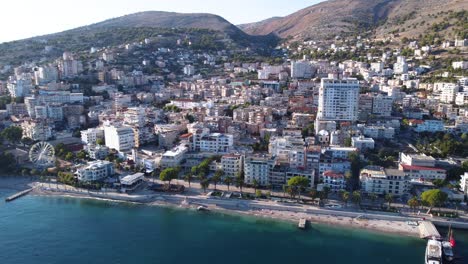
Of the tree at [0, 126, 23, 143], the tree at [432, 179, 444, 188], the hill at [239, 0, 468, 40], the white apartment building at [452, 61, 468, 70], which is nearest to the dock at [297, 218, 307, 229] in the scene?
the tree at [432, 179, 444, 188]

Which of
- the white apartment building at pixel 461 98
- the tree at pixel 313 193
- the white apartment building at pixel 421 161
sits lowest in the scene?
the tree at pixel 313 193

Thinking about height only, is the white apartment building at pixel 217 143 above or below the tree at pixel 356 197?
above

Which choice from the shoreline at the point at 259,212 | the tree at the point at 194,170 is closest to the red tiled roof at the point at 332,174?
the shoreline at the point at 259,212

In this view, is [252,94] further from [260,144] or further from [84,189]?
[84,189]

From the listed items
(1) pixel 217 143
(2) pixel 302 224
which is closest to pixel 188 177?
(1) pixel 217 143

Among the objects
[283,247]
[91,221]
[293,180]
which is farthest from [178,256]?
[293,180]

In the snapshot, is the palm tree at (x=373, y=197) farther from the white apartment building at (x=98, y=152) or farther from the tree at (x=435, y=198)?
the white apartment building at (x=98, y=152)

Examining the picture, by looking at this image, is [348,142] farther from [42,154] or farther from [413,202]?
[42,154]

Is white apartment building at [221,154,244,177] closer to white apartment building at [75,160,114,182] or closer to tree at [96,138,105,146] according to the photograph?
white apartment building at [75,160,114,182]
